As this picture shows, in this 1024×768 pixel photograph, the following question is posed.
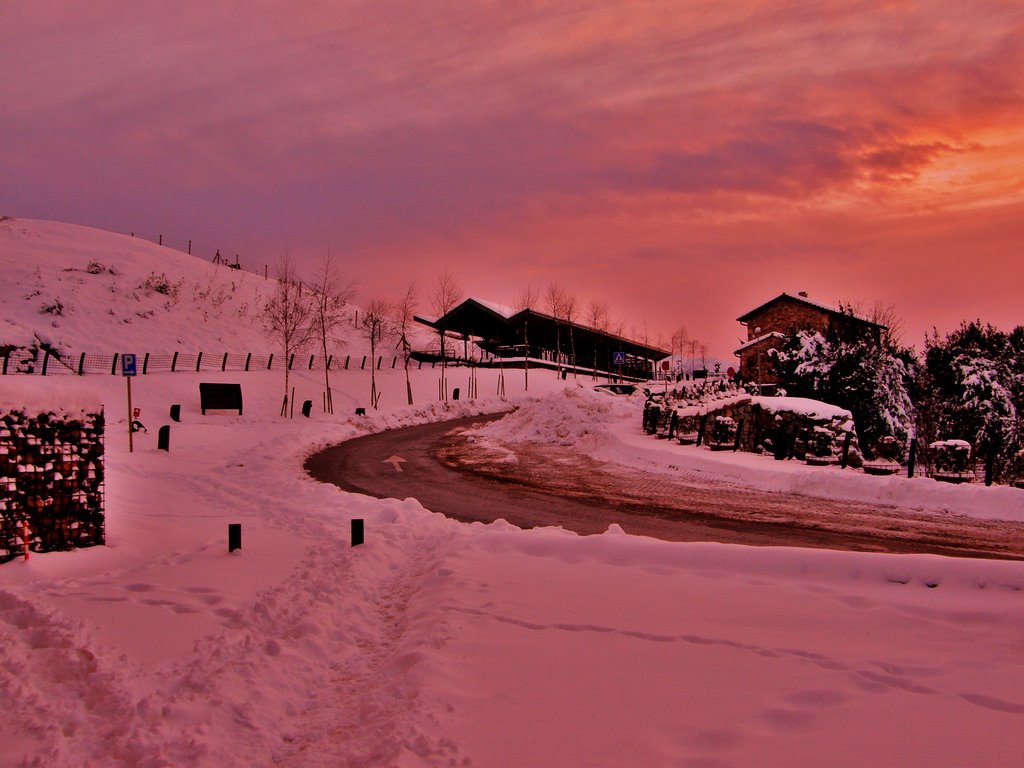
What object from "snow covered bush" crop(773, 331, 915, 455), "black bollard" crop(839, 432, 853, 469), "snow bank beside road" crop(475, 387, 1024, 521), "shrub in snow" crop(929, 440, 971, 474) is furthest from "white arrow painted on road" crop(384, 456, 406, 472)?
"snow covered bush" crop(773, 331, 915, 455)

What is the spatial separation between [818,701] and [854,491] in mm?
11148

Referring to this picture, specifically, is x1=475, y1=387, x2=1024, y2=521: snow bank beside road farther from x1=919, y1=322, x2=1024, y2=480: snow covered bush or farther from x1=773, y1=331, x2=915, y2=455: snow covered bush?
x1=919, y1=322, x2=1024, y2=480: snow covered bush

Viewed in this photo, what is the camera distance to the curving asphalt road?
949 centimetres

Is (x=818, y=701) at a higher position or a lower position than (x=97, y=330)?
lower

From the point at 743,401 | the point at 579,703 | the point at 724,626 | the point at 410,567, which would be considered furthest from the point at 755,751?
the point at 743,401

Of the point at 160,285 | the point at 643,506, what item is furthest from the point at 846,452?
the point at 160,285

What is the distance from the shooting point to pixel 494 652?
15.6ft

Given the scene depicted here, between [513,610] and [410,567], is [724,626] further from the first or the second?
[410,567]

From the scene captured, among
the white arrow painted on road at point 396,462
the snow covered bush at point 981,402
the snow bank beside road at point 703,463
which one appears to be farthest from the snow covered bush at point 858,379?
the white arrow painted on road at point 396,462

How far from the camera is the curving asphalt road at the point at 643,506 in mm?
9492

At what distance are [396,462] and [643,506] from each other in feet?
29.4

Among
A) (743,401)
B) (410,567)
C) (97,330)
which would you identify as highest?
(97,330)

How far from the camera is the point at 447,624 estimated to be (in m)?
5.38

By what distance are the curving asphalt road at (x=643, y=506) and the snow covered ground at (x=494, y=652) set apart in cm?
267
